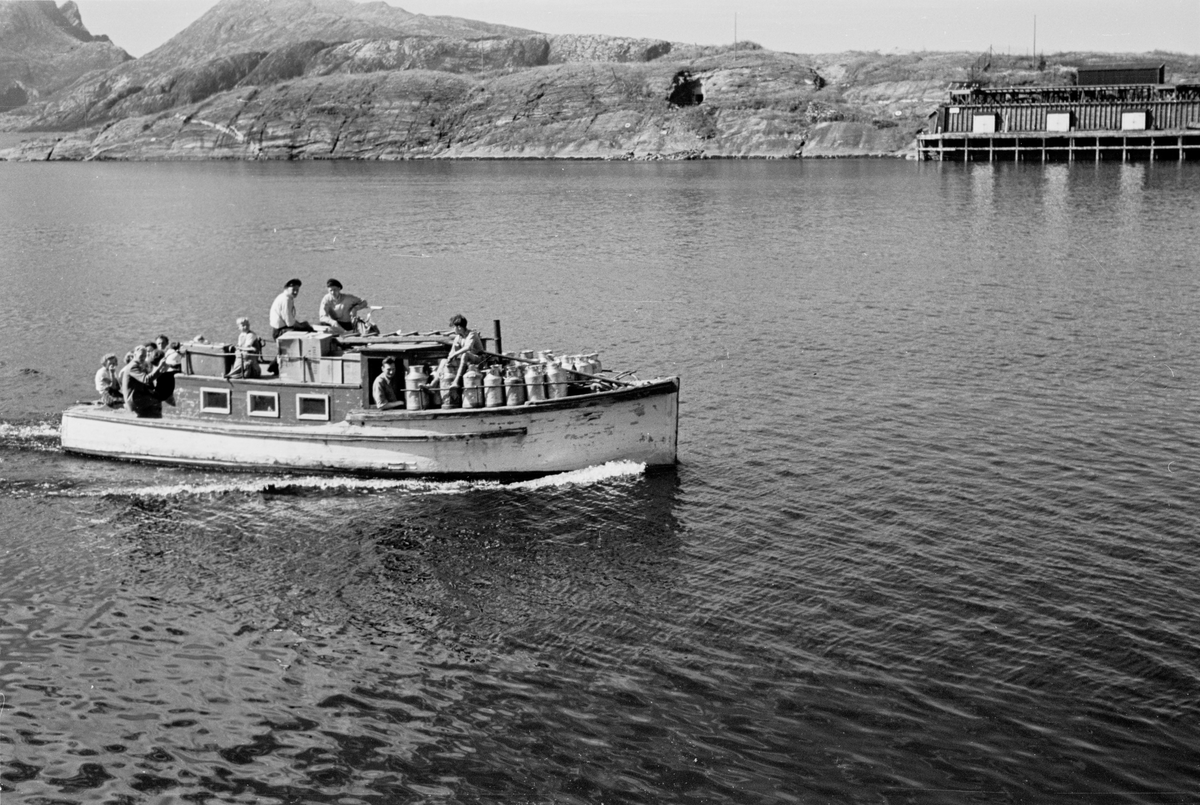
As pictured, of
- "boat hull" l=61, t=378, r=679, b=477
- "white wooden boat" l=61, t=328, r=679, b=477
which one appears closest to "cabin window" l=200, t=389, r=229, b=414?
"white wooden boat" l=61, t=328, r=679, b=477

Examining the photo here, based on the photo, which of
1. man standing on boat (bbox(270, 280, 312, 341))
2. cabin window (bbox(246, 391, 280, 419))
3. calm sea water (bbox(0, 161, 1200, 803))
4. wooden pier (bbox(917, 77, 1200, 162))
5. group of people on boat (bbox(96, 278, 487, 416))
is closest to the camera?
calm sea water (bbox(0, 161, 1200, 803))

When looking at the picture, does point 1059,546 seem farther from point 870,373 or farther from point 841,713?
point 870,373

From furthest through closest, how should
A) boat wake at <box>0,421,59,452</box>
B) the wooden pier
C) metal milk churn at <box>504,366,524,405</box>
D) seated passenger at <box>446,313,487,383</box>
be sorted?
the wooden pier, boat wake at <box>0,421,59,452</box>, seated passenger at <box>446,313,487,383</box>, metal milk churn at <box>504,366,524,405</box>

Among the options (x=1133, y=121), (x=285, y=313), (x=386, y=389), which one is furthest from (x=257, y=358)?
(x=1133, y=121)

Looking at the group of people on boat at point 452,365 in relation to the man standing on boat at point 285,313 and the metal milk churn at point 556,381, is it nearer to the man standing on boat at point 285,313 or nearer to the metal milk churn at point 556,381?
the metal milk churn at point 556,381

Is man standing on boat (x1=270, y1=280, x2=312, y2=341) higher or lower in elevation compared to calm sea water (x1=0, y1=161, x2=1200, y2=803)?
higher

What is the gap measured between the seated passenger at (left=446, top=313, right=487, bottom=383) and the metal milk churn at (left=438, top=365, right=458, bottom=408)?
177 mm

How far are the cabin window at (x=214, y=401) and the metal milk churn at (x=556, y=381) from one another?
383 inches

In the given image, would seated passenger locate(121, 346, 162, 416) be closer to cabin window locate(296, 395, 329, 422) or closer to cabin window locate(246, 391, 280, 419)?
cabin window locate(246, 391, 280, 419)

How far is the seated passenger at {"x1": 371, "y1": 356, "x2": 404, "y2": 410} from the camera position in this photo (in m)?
34.1

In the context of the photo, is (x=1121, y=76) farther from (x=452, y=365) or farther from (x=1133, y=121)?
(x=452, y=365)

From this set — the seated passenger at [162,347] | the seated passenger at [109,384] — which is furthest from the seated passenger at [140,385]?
the seated passenger at [109,384]

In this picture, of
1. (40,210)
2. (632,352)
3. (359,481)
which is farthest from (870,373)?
(40,210)

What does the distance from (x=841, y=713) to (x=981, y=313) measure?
1598 inches
